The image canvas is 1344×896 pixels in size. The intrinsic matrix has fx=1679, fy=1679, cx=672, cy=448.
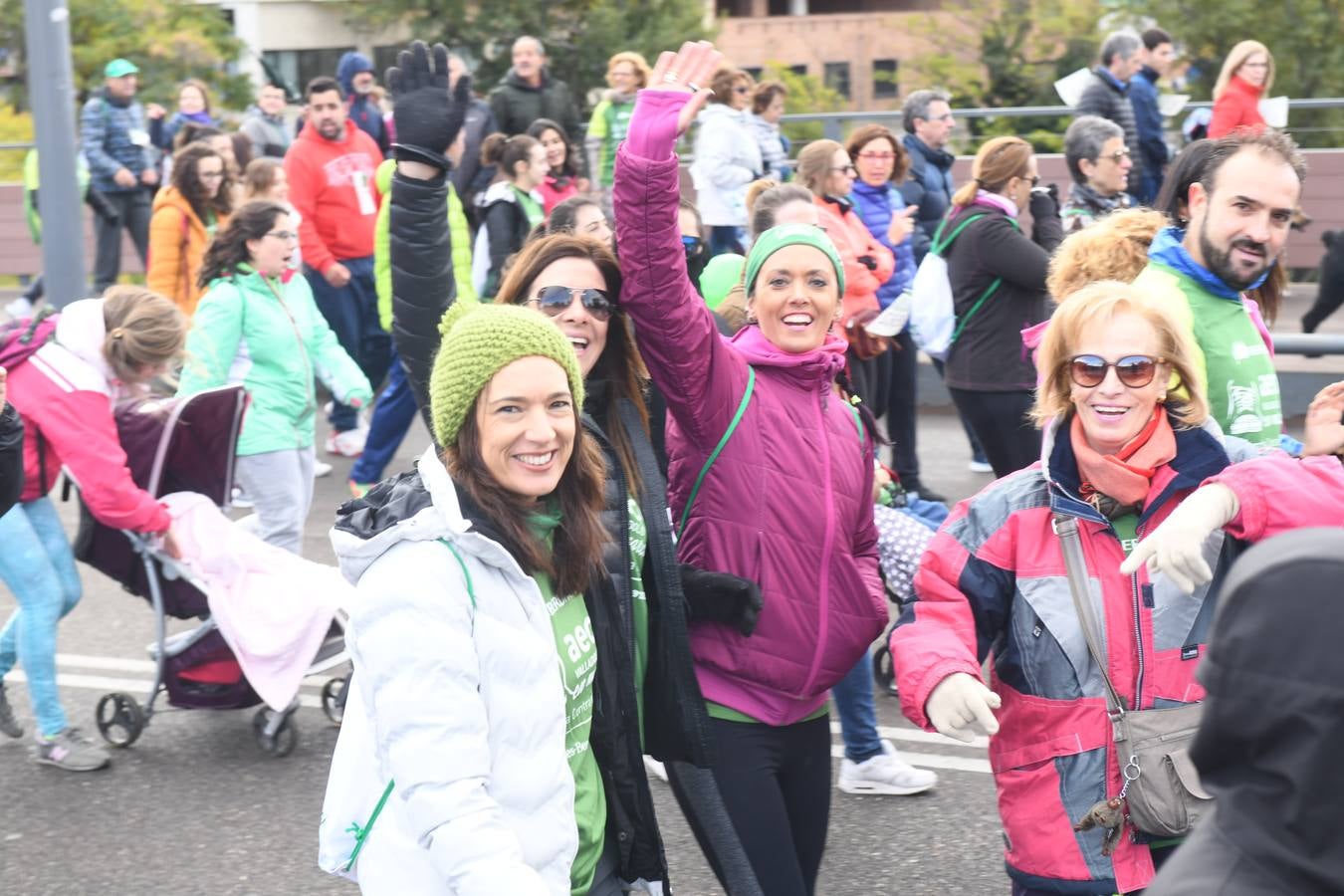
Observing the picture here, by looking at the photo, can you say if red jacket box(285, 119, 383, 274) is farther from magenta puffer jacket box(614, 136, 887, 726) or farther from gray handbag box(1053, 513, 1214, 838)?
gray handbag box(1053, 513, 1214, 838)

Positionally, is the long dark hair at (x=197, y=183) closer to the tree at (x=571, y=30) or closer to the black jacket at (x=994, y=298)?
the black jacket at (x=994, y=298)

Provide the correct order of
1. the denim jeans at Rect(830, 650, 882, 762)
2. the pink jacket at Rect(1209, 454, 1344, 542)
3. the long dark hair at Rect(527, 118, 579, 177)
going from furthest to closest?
the long dark hair at Rect(527, 118, 579, 177), the denim jeans at Rect(830, 650, 882, 762), the pink jacket at Rect(1209, 454, 1344, 542)

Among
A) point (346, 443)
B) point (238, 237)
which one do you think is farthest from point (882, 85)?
point (238, 237)

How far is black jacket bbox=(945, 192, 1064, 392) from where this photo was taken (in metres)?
7.01

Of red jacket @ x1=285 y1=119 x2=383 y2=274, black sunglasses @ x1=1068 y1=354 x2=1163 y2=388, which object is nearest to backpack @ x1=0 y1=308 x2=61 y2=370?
black sunglasses @ x1=1068 y1=354 x2=1163 y2=388


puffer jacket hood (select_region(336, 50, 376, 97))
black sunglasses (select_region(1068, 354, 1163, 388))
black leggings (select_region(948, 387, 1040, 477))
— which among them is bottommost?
black leggings (select_region(948, 387, 1040, 477))

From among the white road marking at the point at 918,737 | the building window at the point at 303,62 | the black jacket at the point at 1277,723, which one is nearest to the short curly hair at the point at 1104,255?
the white road marking at the point at 918,737

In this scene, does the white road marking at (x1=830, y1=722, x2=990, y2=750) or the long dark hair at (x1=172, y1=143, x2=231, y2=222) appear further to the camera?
the long dark hair at (x1=172, y1=143, x2=231, y2=222)

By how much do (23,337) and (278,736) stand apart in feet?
5.36

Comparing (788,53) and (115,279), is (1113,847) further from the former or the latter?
(788,53)

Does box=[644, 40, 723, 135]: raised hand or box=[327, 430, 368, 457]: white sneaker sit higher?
box=[644, 40, 723, 135]: raised hand

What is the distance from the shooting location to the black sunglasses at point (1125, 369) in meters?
3.25

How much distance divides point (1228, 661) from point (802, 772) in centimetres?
216

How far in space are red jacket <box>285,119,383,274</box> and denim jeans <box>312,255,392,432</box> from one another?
0.55ft
